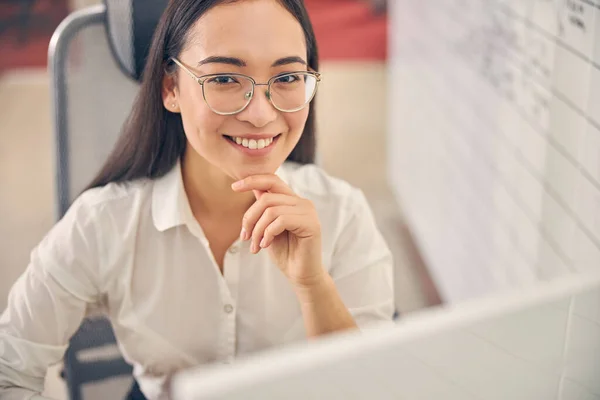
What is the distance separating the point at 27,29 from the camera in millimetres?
5027

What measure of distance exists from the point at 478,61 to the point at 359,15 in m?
3.80

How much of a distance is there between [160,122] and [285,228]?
26 cm

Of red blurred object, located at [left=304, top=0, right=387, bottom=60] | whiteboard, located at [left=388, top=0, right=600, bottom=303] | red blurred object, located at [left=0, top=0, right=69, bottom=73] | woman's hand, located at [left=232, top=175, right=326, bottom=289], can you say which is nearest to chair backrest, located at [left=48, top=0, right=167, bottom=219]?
woman's hand, located at [left=232, top=175, right=326, bottom=289]

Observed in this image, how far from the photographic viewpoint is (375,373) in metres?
0.57

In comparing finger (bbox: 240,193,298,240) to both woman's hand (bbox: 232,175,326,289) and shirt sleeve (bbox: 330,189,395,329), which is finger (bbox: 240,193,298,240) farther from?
shirt sleeve (bbox: 330,189,395,329)

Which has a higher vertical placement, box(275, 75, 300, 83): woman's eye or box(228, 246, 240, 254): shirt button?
box(275, 75, 300, 83): woman's eye

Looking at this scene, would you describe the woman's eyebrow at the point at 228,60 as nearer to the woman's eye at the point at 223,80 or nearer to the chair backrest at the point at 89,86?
the woman's eye at the point at 223,80

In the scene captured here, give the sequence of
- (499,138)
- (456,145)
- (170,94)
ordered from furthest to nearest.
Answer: (456,145), (499,138), (170,94)

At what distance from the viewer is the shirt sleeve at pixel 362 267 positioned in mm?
1089

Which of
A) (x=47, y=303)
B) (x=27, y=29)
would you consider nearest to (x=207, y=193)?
(x=47, y=303)

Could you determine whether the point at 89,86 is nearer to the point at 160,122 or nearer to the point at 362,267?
the point at 160,122

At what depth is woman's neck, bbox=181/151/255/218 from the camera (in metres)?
1.08

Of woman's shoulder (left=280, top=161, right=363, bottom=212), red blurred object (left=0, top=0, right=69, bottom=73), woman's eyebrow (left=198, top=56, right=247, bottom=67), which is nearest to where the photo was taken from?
woman's eyebrow (left=198, top=56, right=247, bottom=67)

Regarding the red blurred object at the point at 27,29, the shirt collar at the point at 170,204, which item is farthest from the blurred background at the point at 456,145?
the red blurred object at the point at 27,29
